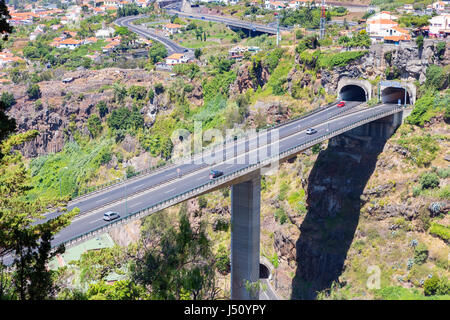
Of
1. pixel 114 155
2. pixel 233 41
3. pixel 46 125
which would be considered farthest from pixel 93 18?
pixel 114 155

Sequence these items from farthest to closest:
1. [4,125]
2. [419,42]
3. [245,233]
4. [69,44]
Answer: [69,44]
[419,42]
[245,233]
[4,125]

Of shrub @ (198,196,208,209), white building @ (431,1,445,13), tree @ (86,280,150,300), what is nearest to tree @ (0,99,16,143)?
tree @ (86,280,150,300)

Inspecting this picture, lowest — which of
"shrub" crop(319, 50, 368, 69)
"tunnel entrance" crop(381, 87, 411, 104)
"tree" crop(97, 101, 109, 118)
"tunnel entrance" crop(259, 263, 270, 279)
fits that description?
"tunnel entrance" crop(259, 263, 270, 279)

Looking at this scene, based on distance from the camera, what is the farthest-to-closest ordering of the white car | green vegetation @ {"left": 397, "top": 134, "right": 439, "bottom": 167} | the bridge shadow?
green vegetation @ {"left": 397, "top": 134, "right": 439, "bottom": 167}, the bridge shadow, the white car

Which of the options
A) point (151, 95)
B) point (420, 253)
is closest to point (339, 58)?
point (420, 253)

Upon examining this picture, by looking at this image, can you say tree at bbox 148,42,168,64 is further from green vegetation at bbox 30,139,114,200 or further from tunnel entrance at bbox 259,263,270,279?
tunnel entrance at bbox 259,263,270,279

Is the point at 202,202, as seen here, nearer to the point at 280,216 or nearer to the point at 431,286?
the point at 280,216
